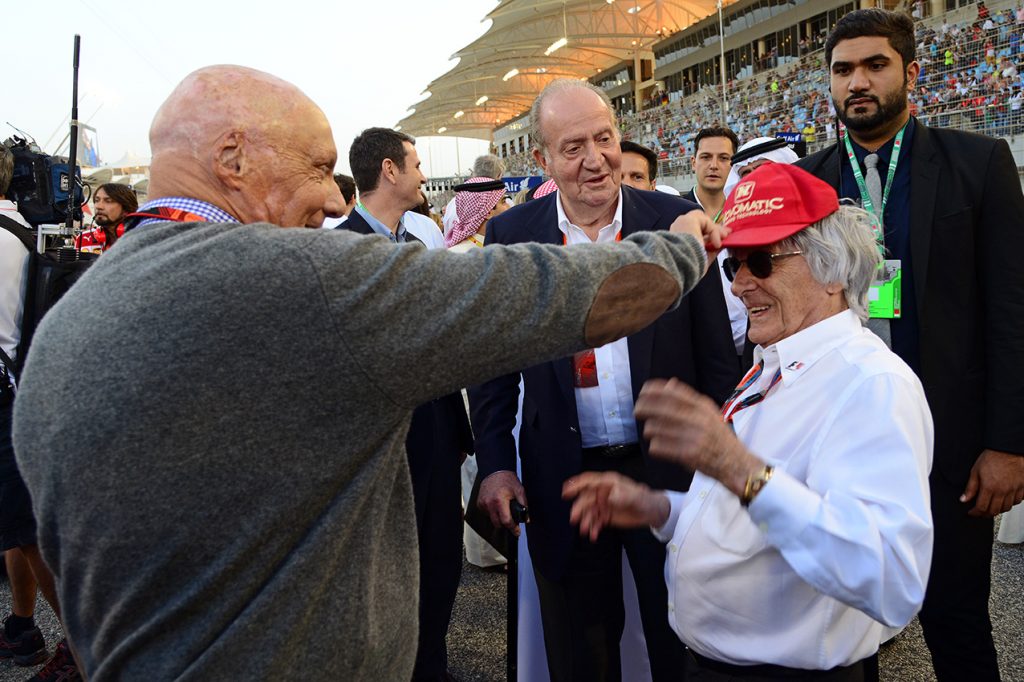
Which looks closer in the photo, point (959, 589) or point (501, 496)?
point (959, 589)

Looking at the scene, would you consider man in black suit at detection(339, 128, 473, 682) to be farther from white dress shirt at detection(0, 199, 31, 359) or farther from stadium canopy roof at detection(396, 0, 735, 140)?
stadium canopy roof at detection(396, 0, 735, 140)

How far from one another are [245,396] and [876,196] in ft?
8.00

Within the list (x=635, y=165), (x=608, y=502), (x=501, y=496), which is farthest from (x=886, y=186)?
(x=635, y=165)

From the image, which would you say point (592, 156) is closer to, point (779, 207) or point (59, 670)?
point (779, 207)

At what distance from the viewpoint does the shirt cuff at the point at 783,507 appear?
57.1 inches

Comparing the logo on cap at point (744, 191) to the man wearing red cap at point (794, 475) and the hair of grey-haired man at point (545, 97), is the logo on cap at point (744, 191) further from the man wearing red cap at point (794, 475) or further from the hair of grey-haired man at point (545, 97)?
the hair of grey-haired man at point (545, 97)

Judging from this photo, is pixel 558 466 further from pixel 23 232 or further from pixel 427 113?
pixel 427 113

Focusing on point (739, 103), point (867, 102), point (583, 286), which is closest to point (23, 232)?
point (583, 286)

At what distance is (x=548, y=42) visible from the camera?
147 ft

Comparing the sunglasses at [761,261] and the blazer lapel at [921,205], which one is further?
the blazer lapel at [921,205]

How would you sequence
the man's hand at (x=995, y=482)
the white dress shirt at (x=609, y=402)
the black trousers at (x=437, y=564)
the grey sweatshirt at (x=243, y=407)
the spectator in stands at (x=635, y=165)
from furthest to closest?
1. the spectator in stands at (x=635, y=165)
2. the black trousers at (x=437, y=564)
3. the white dress shirt at (x=609, y=402)
4. the man's hand at (x=995, y=482)
5. the grey sweatshirt at (x=243, y=407)

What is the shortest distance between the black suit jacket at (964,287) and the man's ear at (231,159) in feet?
7.23

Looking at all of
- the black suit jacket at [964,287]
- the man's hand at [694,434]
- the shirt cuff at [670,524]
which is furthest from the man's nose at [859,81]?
the man's hand at [694,434]

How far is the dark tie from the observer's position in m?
2.61
